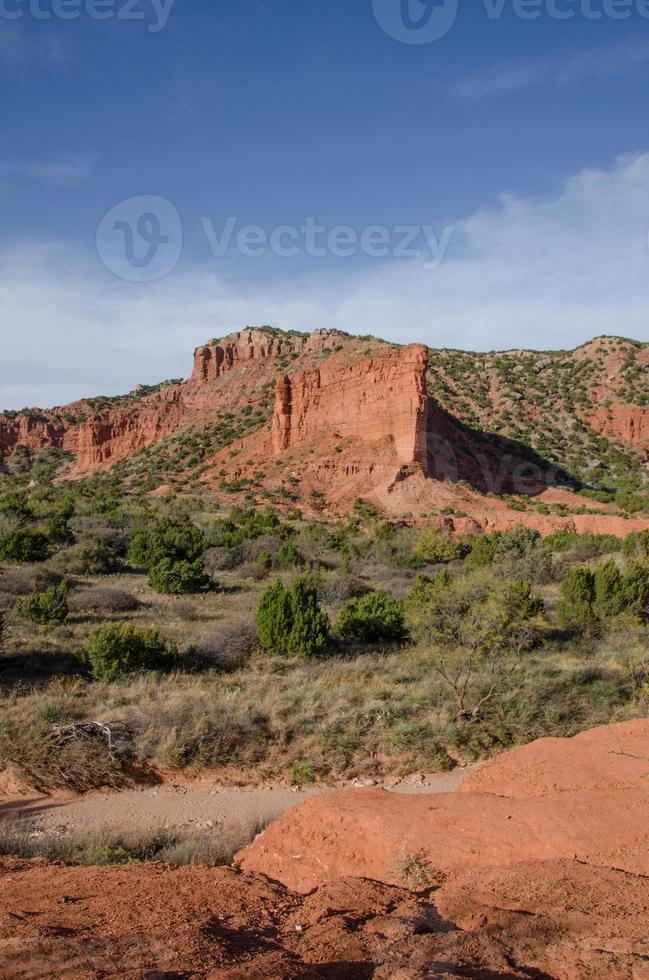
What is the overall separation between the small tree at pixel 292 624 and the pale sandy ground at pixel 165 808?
4758 millimetres

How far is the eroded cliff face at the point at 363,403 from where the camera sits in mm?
41469

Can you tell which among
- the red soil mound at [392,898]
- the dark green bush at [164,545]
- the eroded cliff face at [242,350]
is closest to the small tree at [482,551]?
the dark green bush at [164,545]

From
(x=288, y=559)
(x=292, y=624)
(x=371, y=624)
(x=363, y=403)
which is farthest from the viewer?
(x=363, y=403)

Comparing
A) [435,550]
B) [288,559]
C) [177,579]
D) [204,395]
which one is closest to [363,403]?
[435,550]

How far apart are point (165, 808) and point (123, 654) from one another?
430 centimetres

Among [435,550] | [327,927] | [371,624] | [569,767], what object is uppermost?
[327,927]

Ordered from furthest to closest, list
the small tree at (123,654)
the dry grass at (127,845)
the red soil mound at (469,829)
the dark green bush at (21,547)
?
the dark green bush at (21,547)
the small tree at (123,654)
the dry grass at (127,845)
the red soil mound at (469,829)

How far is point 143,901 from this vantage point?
4.12 metres

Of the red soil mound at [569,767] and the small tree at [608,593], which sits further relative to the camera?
the small tree at [608,593]

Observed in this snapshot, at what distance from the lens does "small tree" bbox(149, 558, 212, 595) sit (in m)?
19.8

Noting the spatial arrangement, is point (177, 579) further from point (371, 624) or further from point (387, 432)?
point (387, 432)

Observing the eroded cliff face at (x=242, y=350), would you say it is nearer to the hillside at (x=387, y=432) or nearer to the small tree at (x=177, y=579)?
the hillside at (x=387, y=432)

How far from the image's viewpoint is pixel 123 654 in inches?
460

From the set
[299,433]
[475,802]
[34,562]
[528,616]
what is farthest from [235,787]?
[299,433]
